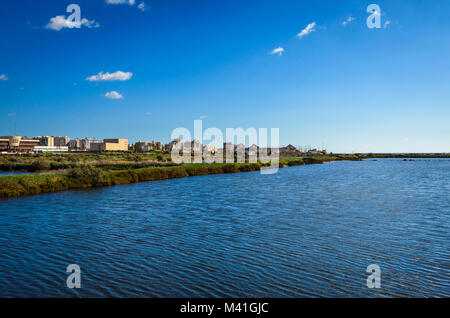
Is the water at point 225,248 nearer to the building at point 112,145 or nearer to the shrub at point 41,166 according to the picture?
the shrub at point 41,166

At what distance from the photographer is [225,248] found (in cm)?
1174

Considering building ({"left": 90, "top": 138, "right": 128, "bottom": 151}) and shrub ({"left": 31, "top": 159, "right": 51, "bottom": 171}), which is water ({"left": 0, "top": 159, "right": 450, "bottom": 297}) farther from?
building ({"left": 90, "top": 138, "right": 128, "bottom": 151})

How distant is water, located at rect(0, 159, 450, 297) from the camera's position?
27.7 feet

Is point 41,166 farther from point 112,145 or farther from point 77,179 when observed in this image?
point 112,145

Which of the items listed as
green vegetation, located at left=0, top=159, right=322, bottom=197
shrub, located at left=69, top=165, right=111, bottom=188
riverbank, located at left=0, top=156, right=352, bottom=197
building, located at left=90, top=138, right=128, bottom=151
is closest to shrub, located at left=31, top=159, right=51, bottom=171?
green vegetation, located at left=0, top=159, right=322, bottom=197

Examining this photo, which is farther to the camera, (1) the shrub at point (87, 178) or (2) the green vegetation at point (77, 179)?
(1) the shrub at point (87, 178)

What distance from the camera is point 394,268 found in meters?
9.68

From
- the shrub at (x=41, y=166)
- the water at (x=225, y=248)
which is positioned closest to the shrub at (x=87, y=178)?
the water at (x=225, y=248)

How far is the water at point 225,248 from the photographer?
8445mm

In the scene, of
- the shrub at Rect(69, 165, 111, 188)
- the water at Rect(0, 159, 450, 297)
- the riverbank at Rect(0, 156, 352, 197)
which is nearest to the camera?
the water at Rect(0, 159, 450, 297)

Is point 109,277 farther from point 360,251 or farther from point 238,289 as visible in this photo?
point 360,251

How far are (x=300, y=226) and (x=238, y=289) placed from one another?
7.43 metres

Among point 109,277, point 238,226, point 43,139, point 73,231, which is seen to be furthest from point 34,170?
point 43,139

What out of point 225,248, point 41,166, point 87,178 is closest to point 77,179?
point 87,178
